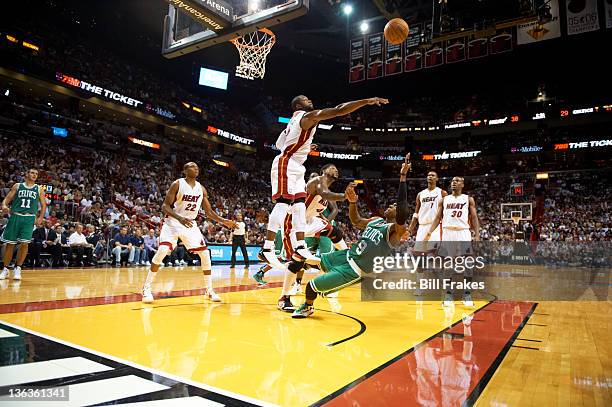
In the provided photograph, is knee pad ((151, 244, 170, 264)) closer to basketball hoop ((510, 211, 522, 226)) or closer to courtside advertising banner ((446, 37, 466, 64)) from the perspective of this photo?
courtside advertising banner ((446, 37, 466, 64))

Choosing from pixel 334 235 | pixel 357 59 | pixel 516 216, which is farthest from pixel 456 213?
pixel 516 216

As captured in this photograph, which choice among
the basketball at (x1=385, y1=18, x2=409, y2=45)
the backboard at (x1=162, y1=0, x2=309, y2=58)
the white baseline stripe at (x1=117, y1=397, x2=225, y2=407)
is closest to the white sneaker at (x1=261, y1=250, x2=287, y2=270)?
the white baseline stripe at (x1=117, y1=397, x2=225, y2=407)

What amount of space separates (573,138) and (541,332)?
98.8 ft

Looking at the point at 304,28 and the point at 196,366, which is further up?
the point at 304,28

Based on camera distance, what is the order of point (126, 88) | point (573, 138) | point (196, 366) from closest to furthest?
Result: point (196, 366) → point (126, 88) → point (573, 138)

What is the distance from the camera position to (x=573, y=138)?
28062mm

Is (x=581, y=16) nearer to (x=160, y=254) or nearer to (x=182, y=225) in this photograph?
(x=182, y=225)

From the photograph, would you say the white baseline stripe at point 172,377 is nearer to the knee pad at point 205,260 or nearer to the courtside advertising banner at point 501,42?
the knee pad at point 205,260

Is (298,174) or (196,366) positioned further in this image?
(298,174)

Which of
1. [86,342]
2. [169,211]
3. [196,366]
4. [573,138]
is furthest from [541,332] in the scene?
[573,138]

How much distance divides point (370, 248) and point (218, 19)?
16.2ft

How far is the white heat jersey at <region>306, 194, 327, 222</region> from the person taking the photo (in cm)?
613

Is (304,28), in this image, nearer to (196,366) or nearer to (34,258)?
(34,258)

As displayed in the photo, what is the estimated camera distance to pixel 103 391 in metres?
2.02
